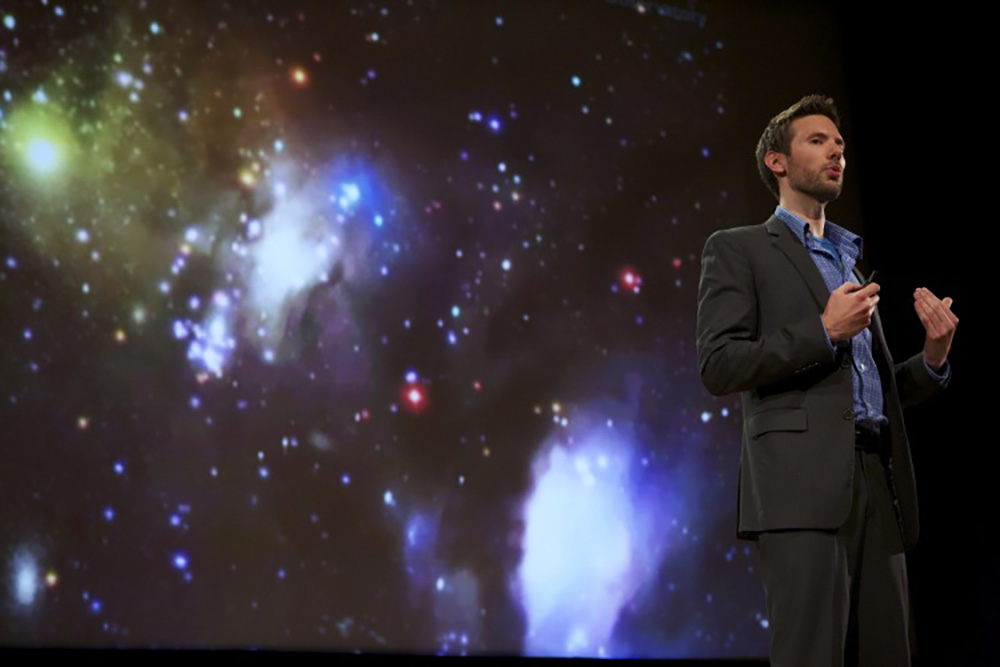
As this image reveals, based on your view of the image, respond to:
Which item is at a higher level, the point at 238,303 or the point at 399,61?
the point at 399,61

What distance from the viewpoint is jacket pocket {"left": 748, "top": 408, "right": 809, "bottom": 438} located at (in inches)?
61.2

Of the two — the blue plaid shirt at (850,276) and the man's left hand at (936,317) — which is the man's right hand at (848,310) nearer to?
the blue plaid shirt at (850,276)

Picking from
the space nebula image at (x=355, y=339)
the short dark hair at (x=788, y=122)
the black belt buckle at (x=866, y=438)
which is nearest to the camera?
the black belt buckle at (x=866, y=438)

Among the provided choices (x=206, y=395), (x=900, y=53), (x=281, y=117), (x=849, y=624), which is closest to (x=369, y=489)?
(x=206, y=395)

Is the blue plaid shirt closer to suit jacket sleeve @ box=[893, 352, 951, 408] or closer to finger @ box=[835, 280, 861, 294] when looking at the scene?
suit jacket sleeve @ box=[893, 352, 951, 408]

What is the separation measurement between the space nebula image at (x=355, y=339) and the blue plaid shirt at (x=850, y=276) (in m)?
1.47

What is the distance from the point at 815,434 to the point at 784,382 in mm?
101

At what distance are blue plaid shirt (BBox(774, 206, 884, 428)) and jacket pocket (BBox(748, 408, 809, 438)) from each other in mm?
97

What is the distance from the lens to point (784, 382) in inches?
63.1

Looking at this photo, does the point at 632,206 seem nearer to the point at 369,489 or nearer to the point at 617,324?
the point at 617,324

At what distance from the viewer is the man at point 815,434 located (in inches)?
58.6

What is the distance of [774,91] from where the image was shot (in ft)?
12.1

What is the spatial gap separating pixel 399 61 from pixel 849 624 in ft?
7.55

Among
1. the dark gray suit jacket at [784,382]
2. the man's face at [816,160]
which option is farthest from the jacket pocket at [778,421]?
the man's face at [816,160]
